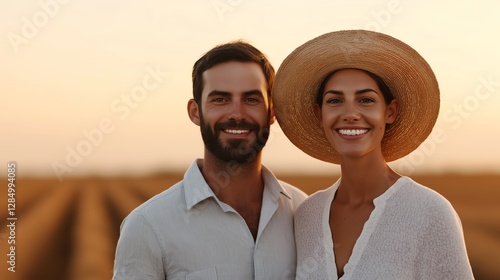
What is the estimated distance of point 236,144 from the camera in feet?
14.1

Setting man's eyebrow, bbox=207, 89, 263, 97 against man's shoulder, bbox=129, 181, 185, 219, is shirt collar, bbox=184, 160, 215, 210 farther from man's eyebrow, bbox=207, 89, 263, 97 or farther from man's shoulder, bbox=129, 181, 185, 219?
man's eyebrow, bbox=207, 89, 263, 97

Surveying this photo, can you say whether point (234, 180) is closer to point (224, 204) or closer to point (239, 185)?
point (239, 185)

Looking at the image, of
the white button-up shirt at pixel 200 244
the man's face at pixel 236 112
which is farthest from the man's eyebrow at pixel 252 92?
the white button-up shirt at pixel 200 244

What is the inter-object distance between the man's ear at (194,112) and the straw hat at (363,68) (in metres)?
0.48

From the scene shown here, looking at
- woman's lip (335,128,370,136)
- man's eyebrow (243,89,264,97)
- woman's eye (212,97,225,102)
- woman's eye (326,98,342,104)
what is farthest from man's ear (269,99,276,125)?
woman's lip (335,128,370,136)

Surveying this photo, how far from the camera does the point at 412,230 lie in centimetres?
375

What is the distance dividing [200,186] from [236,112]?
0.46m

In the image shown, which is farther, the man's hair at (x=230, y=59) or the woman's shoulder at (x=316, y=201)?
the man's hair at (x=230, y=59)

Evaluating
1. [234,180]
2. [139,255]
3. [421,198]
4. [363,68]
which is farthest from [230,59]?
[421,198]

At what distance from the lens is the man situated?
4.09 meters

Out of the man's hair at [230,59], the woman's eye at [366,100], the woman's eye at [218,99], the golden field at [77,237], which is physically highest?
the man's hair at [230,59]

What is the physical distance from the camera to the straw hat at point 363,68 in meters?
4.05

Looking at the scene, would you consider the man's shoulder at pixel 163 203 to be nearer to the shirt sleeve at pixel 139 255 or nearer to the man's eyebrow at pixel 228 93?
the shirt sleeve at pixel 139 255

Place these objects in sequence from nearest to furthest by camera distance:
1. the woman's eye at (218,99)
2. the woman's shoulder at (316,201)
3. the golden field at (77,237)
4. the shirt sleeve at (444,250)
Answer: the shirt sleeve at (444,250) < the woman's shoulder at (316,201) < the woman's eye at (218,99) < the golden field at (77,237)
